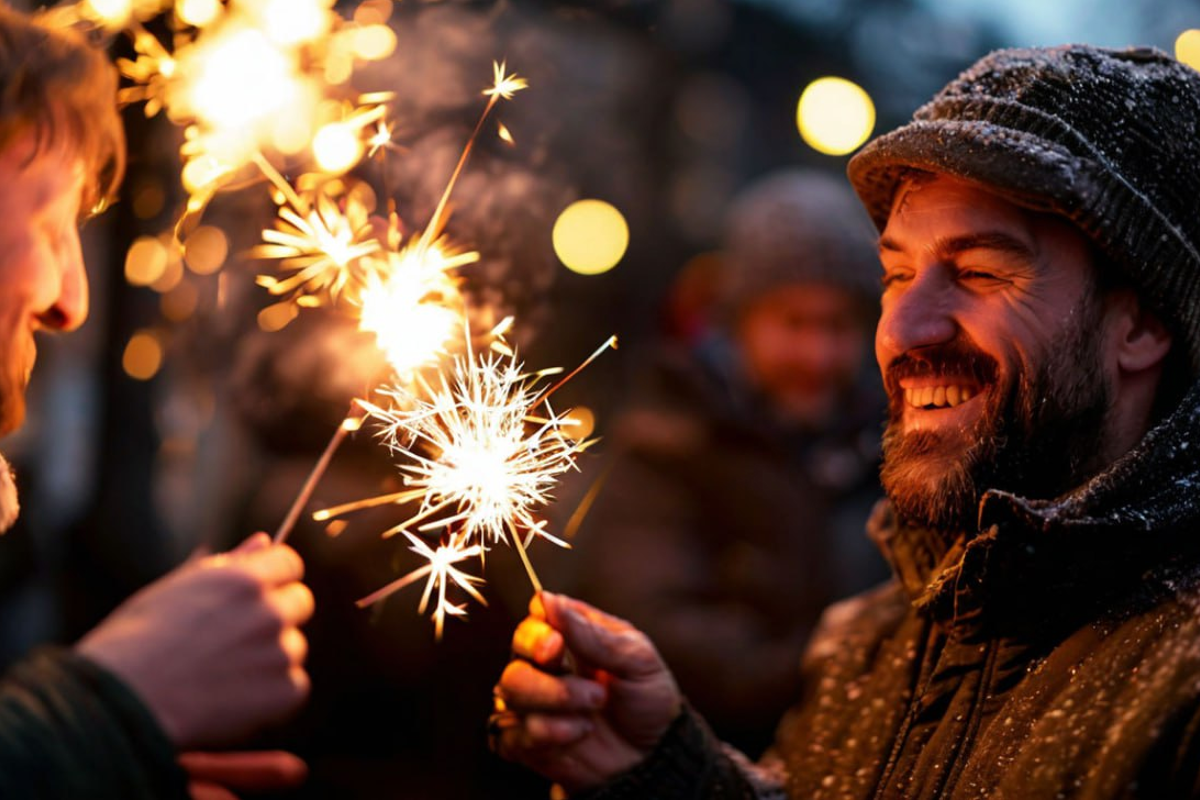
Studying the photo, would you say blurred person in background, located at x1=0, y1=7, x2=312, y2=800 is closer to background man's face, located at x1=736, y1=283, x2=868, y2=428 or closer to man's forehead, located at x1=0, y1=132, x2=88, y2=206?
man's forehead, located at x1=0, y1=132, x2=88, y2=206

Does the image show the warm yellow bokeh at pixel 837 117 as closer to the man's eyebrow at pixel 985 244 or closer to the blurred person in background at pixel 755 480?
the blurred person in background at pixel 755 480

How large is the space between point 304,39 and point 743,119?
11551 mm

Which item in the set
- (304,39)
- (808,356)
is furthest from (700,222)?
(304,39)

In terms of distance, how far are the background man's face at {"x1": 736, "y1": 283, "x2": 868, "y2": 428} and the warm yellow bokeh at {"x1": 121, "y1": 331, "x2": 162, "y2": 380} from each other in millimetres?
3352

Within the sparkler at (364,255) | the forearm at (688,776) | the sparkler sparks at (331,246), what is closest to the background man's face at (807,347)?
the sparkler at (364,255)

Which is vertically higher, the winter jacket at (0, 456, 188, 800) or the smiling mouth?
the smiling mouth

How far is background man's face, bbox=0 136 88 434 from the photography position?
5.97 feet

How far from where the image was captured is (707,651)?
13.3 ft

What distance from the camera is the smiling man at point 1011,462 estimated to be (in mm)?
2078

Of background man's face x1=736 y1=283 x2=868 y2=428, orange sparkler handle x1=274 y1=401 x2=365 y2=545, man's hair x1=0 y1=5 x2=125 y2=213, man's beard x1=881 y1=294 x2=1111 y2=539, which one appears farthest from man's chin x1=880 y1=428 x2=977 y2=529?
background man's face x1=736 y1=283 x2=868 y2=428

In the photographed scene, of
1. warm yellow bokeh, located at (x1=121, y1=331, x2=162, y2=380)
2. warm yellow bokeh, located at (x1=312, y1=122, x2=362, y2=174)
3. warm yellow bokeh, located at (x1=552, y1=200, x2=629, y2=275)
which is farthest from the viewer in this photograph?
warm yellow bokeh, located at (x1=121, y1=331, x2=162, y2=380)

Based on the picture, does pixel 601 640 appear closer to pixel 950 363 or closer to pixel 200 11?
pixel 950 363

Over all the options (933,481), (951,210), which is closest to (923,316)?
(951,210)

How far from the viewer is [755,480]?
4.25 m
